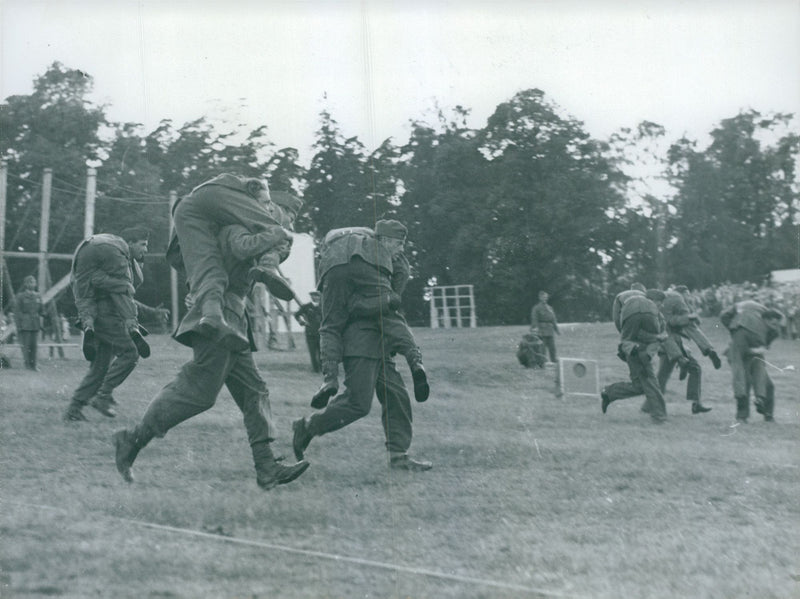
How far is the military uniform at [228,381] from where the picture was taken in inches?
251

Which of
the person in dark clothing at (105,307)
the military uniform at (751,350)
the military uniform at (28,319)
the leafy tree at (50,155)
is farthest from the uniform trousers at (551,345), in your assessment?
the person in dark clothing at (105,307)

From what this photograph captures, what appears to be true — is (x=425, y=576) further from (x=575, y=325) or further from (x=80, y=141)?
(x=80, y=141)

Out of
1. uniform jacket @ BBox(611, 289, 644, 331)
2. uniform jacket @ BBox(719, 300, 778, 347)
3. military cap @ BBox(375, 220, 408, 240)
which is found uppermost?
military cap @ BBox(375, 220, 408, 240)

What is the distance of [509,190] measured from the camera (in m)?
10.7

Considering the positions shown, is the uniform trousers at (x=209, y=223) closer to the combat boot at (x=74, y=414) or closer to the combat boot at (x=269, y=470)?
the combat boot at (x=269, y=470)

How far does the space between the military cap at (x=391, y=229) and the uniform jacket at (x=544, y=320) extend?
5415 millimetres

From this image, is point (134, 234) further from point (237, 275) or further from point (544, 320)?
point (544, 320)

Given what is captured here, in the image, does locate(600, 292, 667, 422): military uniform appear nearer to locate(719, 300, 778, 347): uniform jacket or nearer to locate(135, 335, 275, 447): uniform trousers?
locate(719, 300, 778, 347): uniform jacket

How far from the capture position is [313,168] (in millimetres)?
10078

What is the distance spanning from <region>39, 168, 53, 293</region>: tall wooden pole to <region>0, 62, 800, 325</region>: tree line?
3.19 metres

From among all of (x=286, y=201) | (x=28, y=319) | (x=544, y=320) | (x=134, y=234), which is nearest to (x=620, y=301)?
(x=544, y=320)

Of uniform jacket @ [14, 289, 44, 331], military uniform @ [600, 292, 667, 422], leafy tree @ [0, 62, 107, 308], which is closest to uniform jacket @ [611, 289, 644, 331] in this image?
military uniform @ [600, 292, 667, 422]

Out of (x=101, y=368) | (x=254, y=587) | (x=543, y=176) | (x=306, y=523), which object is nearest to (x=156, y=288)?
(x=101, y=368)

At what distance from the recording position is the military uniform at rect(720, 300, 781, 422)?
42.0 feet
